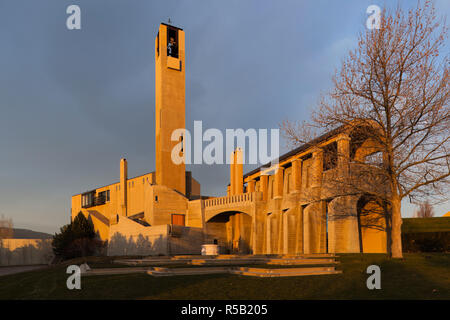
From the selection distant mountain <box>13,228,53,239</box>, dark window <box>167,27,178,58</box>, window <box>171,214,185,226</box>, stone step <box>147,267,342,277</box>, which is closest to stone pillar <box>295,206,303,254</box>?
window <box>171,214,185,226</box>

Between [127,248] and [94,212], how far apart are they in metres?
23.7

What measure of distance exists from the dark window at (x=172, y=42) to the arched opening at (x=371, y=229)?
34456 millimetres

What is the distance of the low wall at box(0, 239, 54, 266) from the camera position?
5619 centimetres

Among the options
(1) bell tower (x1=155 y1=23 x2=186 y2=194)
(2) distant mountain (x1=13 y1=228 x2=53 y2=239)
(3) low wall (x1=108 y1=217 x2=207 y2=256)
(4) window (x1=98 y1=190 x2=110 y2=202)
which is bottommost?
(2) distant mountain (x1=13 y1=228 x2=53 y2=239)

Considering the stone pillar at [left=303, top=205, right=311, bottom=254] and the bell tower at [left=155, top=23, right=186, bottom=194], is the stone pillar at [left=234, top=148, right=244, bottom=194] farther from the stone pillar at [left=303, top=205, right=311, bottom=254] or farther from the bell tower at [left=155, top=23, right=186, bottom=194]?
the stone pillar at [left=303, top=205, right=311, bottom=254]

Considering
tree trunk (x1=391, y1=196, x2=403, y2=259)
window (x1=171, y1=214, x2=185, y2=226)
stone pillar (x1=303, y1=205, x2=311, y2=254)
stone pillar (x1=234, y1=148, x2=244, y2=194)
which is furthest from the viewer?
stone pillar (x1=234, y1=148, x2=244, y2=194)

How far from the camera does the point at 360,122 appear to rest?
17.0 m

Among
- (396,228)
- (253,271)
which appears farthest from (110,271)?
(396,228)

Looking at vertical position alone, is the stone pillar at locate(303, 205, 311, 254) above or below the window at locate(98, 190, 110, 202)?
below

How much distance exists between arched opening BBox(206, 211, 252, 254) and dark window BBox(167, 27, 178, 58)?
80.1 ft

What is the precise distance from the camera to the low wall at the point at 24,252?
5619 centimetres

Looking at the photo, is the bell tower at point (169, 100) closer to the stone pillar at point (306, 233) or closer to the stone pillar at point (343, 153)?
the stone pillar at point (306, 233)
